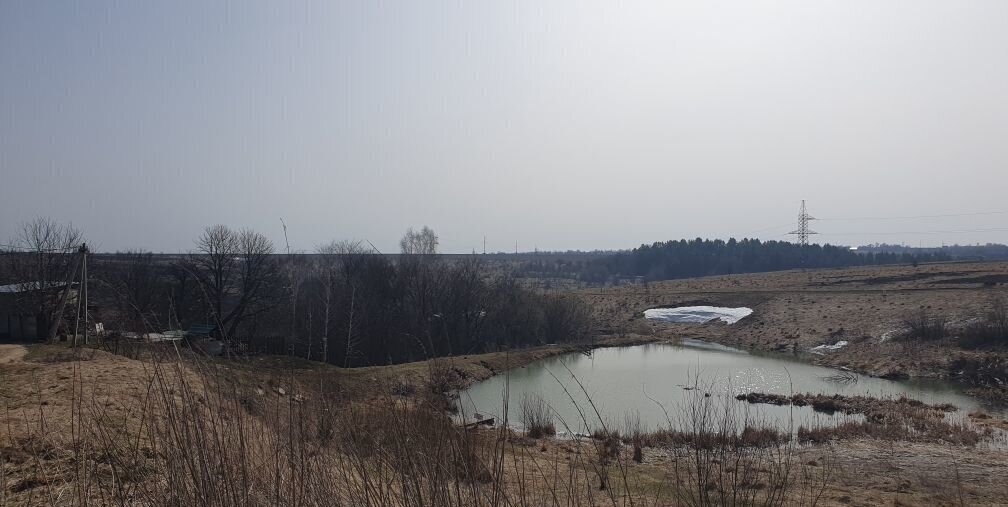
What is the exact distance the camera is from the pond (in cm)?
1769

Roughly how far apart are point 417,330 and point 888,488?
23848 millimetres

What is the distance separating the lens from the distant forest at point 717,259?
9250 centimetres

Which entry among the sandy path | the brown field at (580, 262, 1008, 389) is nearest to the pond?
the brown field at (580, 262, 1008, 389)

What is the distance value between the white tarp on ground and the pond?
35.2ft

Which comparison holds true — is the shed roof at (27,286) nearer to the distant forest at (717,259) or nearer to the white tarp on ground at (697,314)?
the white tarp on ground at (697,314)

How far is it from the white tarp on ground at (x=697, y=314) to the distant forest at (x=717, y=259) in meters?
43.2

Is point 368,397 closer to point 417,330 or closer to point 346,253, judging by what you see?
point 417,330

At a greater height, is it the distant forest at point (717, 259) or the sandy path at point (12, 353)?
the distant forest at point (717, 259)

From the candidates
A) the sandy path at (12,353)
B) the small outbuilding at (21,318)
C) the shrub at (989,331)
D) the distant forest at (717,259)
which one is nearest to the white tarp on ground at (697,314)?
the shrub at (989,331)

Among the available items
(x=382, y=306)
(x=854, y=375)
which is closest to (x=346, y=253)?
(x=382, y=306)

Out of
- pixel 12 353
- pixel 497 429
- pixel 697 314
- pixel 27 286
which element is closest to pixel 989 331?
pixel 697 314

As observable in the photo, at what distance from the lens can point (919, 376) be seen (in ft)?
81.7

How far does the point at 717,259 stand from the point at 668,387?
8119 cm

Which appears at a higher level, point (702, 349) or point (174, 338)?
point (174, 338)
